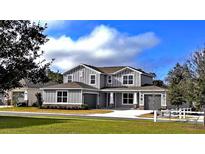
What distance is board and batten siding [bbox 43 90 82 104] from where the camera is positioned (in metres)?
48.7

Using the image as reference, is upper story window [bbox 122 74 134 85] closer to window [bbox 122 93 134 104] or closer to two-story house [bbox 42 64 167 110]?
two-story house [bbox 42 64 167 110]

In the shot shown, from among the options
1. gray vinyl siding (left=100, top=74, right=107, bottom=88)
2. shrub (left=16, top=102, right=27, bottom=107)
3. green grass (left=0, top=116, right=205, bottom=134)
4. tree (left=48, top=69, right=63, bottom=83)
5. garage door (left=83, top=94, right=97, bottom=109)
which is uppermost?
tree (left=48, top=69, right=63, bottom=83)

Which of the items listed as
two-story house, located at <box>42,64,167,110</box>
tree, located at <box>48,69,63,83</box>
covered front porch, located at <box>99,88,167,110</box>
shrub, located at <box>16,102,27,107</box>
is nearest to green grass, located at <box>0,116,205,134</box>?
covered front porch, located at <box>99,88,167,110</box>

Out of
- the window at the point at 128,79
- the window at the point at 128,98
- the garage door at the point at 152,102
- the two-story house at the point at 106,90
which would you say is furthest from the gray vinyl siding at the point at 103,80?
the garage door at the point at 152,102

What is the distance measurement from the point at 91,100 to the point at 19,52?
82.5ft

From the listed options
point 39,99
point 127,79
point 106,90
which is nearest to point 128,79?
point 127,79

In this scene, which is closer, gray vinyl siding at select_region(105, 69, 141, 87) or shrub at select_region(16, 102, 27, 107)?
gray vinyl siding at select_region(105, 69, 141, 87)

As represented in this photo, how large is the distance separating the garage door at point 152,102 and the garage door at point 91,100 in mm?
7150

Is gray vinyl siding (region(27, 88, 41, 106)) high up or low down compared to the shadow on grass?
up

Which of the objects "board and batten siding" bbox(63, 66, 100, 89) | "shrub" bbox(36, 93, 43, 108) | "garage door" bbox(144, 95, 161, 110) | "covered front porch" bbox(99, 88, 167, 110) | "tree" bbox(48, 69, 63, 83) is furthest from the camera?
"tree" bbox(48, 69, 63, 83)

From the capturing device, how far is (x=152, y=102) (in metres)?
48.6

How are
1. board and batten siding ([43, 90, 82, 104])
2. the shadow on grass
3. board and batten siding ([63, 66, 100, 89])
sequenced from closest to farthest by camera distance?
1. the shadow on grass
2. board and batten siding ([43, 90, 82, 104])
3. board and batten siding ([63, 66, 100, 89])

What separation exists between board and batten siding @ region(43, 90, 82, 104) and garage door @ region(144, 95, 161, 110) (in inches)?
337
